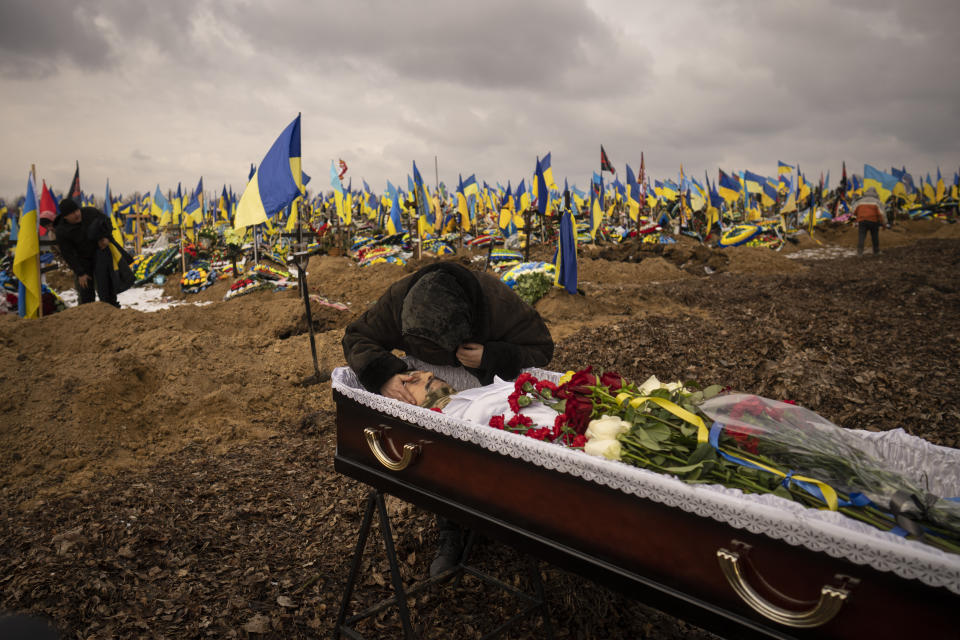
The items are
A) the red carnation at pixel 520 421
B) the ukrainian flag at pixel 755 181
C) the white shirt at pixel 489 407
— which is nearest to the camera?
the red carnation at pixel 520 421

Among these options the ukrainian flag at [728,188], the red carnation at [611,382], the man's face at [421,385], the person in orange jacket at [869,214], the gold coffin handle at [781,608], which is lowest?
the gold coffin handle at [781,608]

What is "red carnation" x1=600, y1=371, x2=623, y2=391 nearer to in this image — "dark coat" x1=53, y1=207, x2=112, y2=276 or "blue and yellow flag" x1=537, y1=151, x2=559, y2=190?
"dark coat" x1=53, y1=207, x2=112, y2=276

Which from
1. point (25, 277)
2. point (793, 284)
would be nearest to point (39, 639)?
point (25, 277)

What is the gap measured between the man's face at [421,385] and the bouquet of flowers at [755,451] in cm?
58

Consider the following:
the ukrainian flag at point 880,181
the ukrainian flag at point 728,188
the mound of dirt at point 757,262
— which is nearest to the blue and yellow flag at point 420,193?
the mound of dirt at point 757,262

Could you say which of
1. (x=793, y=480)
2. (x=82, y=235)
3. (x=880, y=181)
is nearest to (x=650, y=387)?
(x=793, y=480)

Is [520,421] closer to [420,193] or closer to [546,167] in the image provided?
[546,167]

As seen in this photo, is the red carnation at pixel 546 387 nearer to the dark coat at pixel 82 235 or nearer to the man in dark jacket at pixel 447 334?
the man in dark jacket at pixel 447 334

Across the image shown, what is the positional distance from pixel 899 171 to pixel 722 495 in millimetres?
51861

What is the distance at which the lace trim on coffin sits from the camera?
1.01 m

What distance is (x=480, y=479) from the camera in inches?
69.0

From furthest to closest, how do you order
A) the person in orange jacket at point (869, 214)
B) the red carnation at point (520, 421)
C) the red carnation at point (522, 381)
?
the person in orange jacket at point (869, 214) < the red carnation at point (522, 381) < the red carnation at point (520, 421)

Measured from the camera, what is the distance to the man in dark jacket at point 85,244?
7.47 meters

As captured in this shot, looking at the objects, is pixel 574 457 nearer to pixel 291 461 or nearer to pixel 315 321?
pixel 291 461
